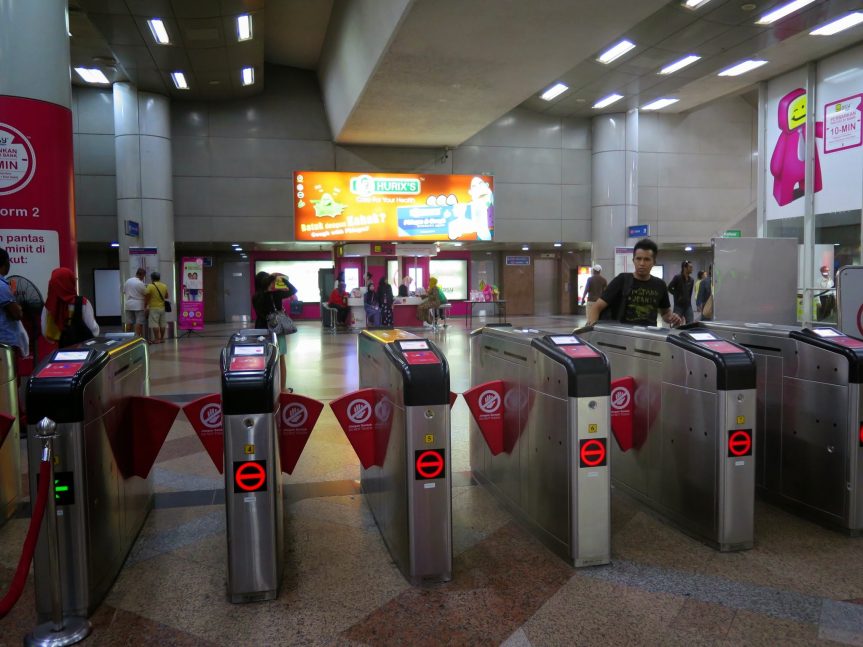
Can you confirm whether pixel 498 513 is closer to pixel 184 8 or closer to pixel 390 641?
pixel 390 641

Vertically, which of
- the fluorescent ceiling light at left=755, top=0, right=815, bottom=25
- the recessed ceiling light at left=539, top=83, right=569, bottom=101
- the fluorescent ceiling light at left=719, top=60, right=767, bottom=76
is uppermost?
the recessed ceiling light at left=539, top=83, right=569, bottom=101

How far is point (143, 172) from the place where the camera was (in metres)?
14.9

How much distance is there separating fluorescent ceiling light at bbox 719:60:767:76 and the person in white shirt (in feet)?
42.2

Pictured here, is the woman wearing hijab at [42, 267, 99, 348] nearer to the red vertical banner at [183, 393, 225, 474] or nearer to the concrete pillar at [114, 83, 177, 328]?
the red vertical banner at [183, 393, 225, 474]

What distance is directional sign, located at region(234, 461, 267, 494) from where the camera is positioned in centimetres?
282

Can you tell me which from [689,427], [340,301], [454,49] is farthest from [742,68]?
[689,427]

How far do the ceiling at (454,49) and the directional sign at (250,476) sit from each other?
7.03m

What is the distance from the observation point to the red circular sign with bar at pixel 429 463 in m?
3.03

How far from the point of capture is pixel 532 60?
1028 centimetres

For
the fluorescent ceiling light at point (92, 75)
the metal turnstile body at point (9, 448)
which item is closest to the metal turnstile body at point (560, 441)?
the metal turnstile body at point (9, 448)

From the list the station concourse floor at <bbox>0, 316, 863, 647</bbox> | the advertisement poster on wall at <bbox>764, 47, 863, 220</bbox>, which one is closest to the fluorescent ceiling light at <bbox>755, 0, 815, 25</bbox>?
the advertisement poster on wall at <bbox>764, 47, 863, 220</bbox>

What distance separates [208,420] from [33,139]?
429 centimetres

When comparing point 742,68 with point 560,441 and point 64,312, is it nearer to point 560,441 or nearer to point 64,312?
point 560,441

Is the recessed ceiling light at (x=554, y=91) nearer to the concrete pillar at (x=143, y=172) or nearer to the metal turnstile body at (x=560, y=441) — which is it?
the concrete pillar at (x=143, y=172)
